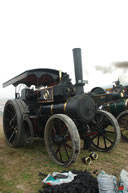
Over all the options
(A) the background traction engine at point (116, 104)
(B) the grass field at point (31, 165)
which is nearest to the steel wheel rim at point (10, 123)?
(B) the grass field at point (31, 165)

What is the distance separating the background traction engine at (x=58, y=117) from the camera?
3744 mm

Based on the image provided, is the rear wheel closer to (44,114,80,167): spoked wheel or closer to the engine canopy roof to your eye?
the engine canopy roof

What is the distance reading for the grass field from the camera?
2836 mm

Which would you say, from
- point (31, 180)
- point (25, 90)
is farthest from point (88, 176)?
point (25, 90)

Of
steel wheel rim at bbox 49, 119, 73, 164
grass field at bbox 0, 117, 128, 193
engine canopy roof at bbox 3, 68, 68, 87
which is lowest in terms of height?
grass field at bbox 0, 117, 128, 193

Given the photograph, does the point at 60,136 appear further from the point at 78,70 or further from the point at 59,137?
the point at 78,70

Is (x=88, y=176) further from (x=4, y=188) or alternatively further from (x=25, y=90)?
(x=25, y=90)

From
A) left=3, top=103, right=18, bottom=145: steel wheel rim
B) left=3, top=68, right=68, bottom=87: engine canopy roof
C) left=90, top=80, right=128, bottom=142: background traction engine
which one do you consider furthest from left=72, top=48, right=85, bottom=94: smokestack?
left=3, top=103, right=18, bottom=145: steel wheel rim

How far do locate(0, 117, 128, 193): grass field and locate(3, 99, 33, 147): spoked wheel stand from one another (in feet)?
1.02

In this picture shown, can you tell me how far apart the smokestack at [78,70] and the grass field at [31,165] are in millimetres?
1756

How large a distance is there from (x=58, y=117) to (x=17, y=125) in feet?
5.72

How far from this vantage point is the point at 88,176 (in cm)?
281

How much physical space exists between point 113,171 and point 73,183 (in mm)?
1188

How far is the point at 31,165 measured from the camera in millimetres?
3721
